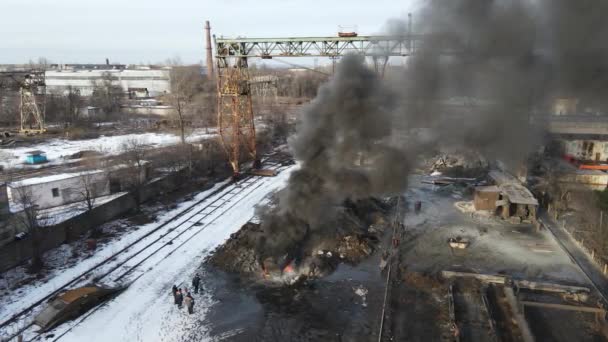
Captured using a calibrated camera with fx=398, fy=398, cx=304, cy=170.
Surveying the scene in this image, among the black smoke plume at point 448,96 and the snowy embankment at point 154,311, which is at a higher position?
the black smoke plume at point 448,96

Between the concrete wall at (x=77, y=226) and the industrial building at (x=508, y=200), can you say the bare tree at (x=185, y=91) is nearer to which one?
the concrete wall at (x=77, y=226)

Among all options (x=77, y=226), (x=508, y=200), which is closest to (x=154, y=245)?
(x=77, y=226)

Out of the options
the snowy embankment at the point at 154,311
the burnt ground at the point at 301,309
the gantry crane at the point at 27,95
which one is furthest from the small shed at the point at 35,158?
the burnt ground at the point at 301,309

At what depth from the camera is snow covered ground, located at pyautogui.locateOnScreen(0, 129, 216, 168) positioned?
30656mm

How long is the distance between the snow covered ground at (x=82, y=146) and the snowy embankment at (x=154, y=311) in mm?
15651

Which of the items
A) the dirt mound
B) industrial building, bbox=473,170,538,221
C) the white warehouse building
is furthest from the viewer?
the white warehouse building

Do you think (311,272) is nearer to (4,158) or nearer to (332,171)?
(332,171)

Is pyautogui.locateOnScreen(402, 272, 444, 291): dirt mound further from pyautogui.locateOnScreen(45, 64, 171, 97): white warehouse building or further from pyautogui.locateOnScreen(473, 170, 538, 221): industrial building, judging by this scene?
pyautogui.locateOnScreen(45, 64, 171, 97): white warehouse building

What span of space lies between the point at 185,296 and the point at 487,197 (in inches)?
597

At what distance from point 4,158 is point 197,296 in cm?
2737

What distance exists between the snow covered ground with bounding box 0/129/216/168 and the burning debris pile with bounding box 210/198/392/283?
16.7 metres

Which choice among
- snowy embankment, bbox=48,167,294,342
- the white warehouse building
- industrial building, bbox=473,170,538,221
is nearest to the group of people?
snowy embankment, bbox=48,167,294,342

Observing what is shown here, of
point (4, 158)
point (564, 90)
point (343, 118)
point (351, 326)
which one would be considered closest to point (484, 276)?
point (351, 326)

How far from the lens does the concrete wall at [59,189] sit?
19.2 meters
